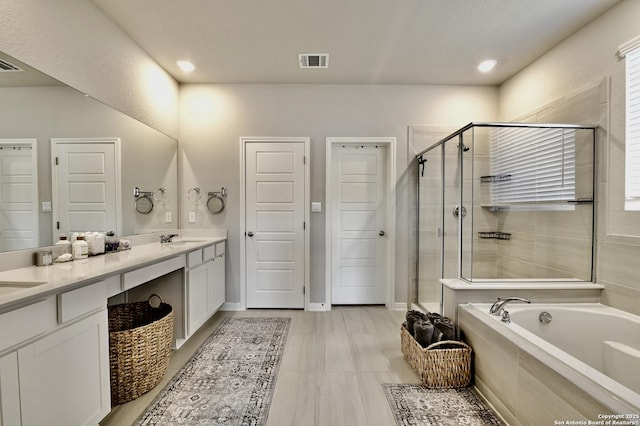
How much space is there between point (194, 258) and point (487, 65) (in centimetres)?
346

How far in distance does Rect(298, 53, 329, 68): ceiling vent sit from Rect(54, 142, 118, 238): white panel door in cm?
187

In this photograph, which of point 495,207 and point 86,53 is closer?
point 86,53

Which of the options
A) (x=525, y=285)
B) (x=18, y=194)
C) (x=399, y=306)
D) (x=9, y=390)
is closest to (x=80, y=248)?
(x=18, y=194)

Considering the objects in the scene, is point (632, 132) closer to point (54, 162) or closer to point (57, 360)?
point (57, 360)

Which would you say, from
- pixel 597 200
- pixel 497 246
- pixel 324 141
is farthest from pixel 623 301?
pixel 324 141

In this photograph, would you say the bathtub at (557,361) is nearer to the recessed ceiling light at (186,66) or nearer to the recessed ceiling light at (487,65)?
the recessed ceiling light at (487,65)

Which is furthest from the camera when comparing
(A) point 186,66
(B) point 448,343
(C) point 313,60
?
(A) point 186,66

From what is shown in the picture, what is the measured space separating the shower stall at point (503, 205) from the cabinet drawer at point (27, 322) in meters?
2.57

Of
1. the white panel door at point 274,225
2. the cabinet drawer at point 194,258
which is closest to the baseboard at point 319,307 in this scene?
the white panel door at point 274,225

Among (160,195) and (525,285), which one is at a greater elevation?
(160,195)

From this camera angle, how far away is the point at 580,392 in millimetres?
1132

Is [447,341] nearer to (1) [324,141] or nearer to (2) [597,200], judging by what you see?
(2) [597,200]

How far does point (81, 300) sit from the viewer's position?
1.30 m

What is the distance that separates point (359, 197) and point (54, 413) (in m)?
2.96
